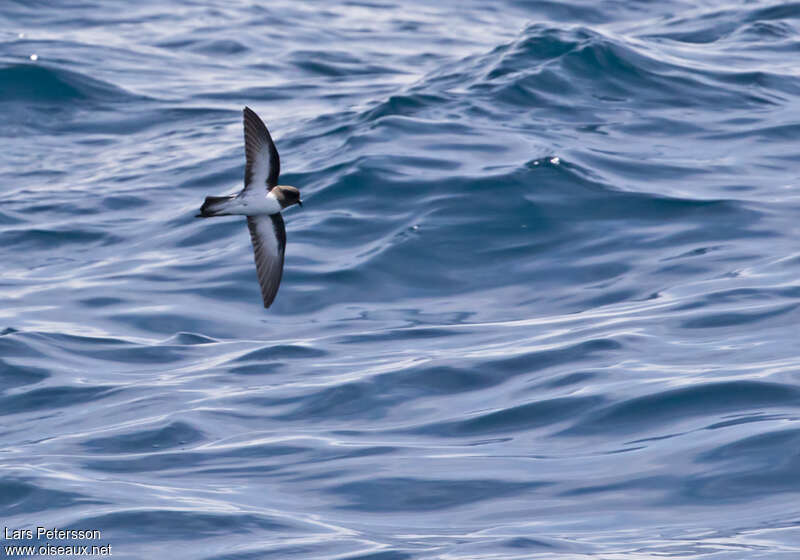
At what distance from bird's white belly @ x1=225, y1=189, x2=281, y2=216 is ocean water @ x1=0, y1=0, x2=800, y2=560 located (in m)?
1.60

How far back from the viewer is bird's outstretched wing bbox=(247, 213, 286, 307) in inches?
347

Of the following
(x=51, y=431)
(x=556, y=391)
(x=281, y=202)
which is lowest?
(x=51, y=431)

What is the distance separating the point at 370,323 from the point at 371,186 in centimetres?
249

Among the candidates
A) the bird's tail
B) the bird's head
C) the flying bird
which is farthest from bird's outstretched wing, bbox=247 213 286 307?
the bird's tail

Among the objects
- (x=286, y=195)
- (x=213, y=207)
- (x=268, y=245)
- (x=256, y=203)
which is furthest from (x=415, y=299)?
(x=213, y=207)

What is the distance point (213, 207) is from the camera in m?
7.72

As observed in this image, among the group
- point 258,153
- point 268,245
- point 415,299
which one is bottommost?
point 415,299

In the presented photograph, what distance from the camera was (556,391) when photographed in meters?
9.39

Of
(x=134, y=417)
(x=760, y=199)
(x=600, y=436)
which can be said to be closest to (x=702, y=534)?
(x=600, y=436)

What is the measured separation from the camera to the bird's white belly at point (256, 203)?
8.08 meters

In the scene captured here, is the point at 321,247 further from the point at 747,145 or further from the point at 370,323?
the point at 747,145

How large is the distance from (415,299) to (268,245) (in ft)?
9.43

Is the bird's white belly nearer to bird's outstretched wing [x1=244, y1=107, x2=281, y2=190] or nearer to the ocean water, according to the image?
bird's outstretched wing [x1=244, y1=107, x2=281, y2=190]

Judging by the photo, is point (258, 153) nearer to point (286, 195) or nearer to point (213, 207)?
point (286, 195)
